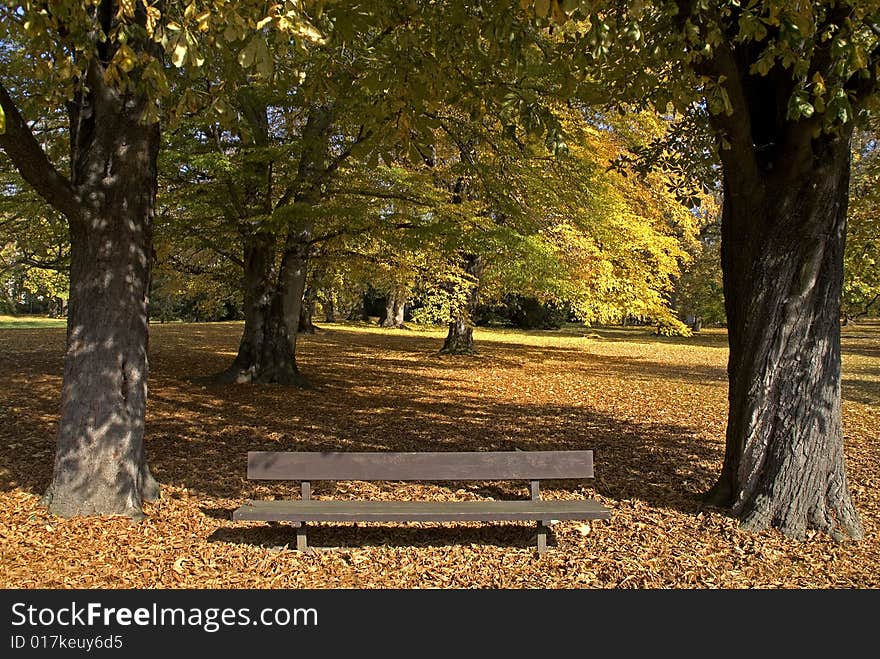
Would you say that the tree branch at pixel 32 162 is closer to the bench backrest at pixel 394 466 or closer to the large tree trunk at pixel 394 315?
the bench backrest at pixel 394 466

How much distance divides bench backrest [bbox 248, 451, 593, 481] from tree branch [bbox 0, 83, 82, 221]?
8.08 feet

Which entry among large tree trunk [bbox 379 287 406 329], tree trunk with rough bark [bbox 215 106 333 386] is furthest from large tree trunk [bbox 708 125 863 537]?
large tree trunk [bbox 379 287 406 329]

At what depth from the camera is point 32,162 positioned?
511 cm

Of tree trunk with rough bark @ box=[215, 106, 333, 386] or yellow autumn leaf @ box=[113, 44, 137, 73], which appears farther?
tree trunk with rough bark @ box=[215, 106, 333, 386]

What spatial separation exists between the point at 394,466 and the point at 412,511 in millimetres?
413

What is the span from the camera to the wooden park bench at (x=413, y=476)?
4.73m

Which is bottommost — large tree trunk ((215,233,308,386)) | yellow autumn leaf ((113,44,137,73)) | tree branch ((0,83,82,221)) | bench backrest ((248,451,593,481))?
bench backrest ((248,451,593,481))

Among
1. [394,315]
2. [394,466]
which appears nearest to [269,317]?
[394,466]

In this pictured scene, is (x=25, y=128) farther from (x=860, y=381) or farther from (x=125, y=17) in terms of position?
(x=860, y=381)

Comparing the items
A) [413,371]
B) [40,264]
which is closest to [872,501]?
[413,371]

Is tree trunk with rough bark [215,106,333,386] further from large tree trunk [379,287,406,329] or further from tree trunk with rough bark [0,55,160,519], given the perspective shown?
large tree trunk [379,287,406,329]

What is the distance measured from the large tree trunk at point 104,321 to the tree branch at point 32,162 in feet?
0.45

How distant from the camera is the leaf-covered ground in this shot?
4660mm

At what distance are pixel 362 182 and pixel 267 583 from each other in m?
9.23
